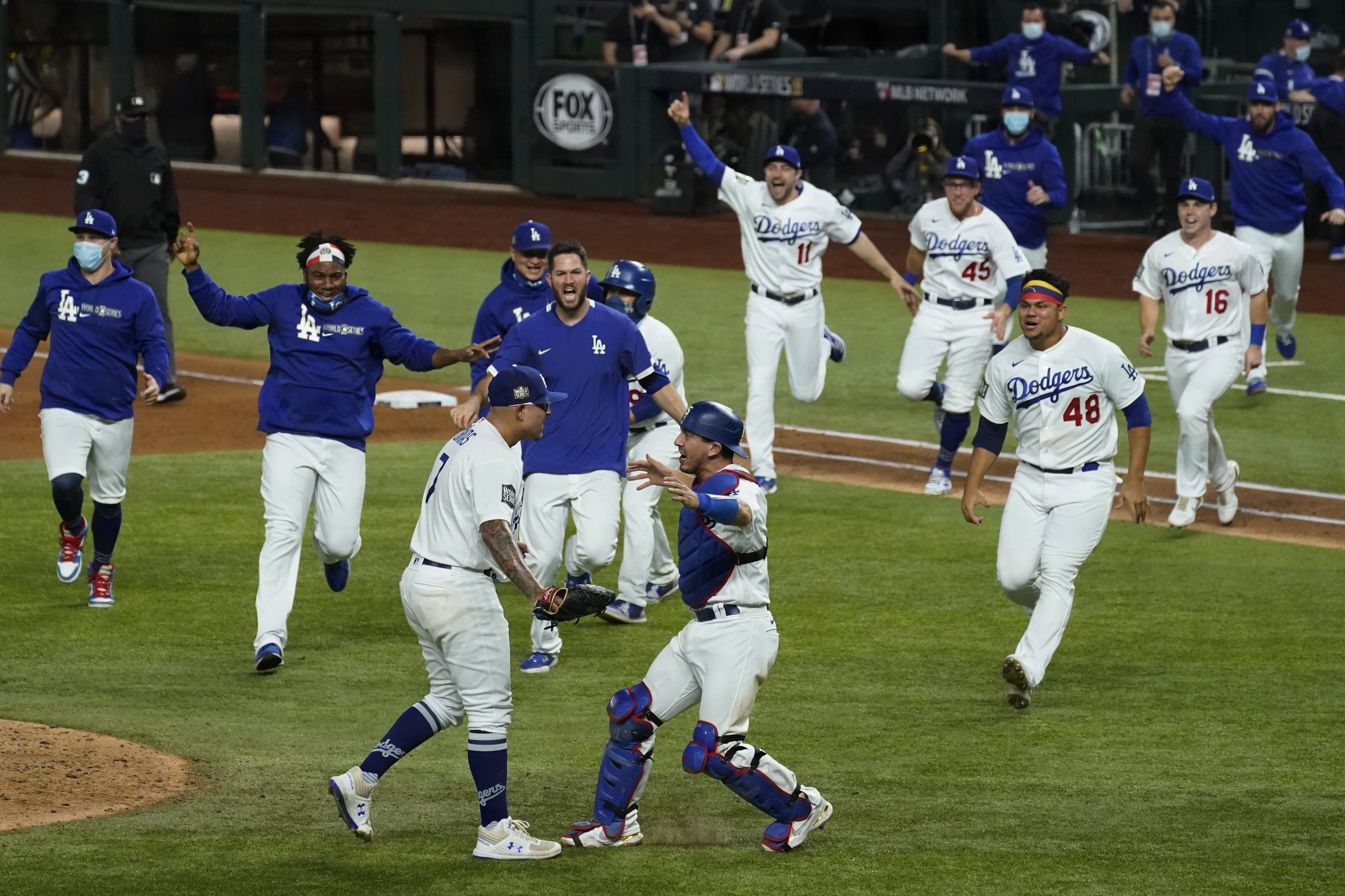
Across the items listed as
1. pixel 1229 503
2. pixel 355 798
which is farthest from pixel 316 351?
pixel 1229 503

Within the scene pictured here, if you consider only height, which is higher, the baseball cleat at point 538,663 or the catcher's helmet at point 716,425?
the catcher's helmet at point 716,425

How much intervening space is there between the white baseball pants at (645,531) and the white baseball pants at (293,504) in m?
1.43

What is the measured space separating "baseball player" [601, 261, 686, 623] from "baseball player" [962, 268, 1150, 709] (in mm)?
1975

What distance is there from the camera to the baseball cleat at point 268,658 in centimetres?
975

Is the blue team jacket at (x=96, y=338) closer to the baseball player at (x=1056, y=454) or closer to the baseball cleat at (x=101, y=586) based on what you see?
the baseball cleat at (x=101, y=586)

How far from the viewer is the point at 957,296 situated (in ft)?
46.1

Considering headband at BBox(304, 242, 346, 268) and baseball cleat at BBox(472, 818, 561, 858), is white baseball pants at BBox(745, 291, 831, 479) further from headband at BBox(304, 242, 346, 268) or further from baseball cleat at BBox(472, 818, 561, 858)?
baseball cleat at BBox(472, 818, 561, 858)

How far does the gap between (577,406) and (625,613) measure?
1549 mm

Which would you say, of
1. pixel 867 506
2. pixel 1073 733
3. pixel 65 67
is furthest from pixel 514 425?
pixel 65 67

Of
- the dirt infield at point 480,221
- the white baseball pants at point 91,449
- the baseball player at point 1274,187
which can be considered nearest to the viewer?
the white baseball pants at point 91,449

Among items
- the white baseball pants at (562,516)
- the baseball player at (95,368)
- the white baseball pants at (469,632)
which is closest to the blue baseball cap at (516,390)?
the white baseball pants at (469,632)

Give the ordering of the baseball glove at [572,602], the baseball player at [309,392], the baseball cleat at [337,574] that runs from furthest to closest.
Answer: the baseball cleat at [337,574] < the baseball player at [309,392] < the baseball glove at [572,602]

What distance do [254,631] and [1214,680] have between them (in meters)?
4.92

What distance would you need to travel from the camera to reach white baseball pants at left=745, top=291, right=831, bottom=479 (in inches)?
541
